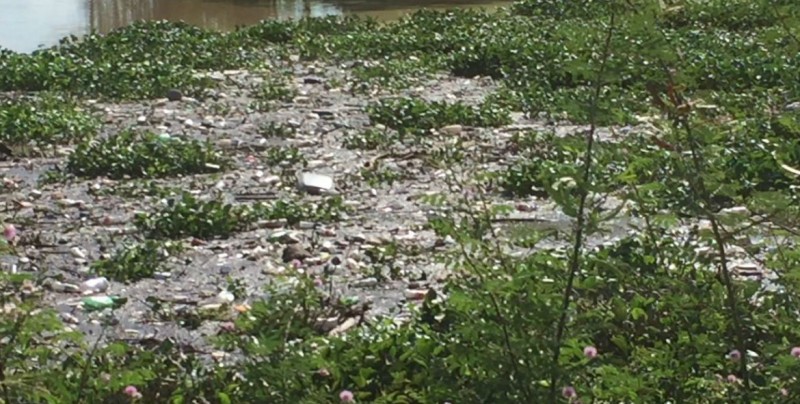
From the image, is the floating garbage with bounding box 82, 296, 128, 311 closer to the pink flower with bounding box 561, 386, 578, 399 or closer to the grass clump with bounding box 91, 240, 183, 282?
the grass clump with bounding box 91, 240, 183, 282

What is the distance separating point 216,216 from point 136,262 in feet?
2.52

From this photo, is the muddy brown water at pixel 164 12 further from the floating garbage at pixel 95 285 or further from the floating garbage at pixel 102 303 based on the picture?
the floating garbage at pixel 102 303

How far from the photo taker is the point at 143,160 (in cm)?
889

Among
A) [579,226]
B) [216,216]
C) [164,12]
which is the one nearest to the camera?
[579,226]

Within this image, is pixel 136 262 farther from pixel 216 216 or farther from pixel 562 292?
pixel 562 292

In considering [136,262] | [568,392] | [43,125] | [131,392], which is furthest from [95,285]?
[43,125]

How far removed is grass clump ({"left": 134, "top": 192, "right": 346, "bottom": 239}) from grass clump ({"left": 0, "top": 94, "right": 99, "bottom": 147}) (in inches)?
92.4

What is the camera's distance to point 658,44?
140 inches

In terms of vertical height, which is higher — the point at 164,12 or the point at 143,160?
the point at 143,160

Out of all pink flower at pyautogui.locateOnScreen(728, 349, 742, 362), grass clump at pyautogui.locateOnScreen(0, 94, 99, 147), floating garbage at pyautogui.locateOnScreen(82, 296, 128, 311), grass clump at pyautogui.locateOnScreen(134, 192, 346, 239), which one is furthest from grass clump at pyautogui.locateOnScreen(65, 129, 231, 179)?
pink flower at pyautogui.locateOnScreen(728, 349, 742, 362)

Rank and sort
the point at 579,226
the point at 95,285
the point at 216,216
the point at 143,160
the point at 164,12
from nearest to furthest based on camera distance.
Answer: the point at 579,226 → the point at 95,285 → the point at 216,216 → the point at 143,160 → the point at 164,12

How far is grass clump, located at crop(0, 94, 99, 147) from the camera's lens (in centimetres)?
977

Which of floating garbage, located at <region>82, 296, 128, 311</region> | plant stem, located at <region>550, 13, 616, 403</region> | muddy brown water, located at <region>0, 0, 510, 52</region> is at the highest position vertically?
plant stem, located at <region>550, 13, 616, 403</region>

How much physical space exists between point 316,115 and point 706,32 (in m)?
6.51
